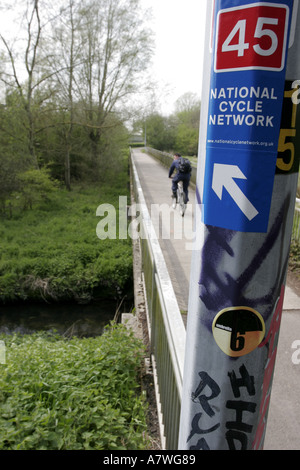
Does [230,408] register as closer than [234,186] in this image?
No

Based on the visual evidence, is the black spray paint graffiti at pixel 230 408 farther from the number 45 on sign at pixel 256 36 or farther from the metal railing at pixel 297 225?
the metal railing at pixel 297 225

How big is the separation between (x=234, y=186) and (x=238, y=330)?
493mm

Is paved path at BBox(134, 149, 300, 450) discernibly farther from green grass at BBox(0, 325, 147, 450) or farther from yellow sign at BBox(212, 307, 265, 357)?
yellow sign at BBox(212, 307, 265, 357)

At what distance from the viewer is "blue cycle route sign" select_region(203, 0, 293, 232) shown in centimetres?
105

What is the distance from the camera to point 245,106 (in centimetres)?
107

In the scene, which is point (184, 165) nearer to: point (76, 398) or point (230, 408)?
point (76, 398)

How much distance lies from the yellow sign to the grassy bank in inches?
435

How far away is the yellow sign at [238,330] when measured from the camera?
124cm

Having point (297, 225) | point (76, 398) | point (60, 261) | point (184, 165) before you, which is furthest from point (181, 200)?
point (76, 398)

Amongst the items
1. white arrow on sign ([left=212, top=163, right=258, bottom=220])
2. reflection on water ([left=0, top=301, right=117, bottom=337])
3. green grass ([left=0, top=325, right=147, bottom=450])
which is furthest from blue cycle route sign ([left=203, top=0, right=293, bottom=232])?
reflection on water ([left=0, top=301, right=117, bottom=337])

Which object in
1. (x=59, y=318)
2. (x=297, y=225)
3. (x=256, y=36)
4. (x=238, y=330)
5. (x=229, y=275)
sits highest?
(x=256, y=36)

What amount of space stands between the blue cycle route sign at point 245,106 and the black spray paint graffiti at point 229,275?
0.17 ft

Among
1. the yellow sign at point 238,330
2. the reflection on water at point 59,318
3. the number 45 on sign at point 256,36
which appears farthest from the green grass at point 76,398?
the reflection on water at point 59,318

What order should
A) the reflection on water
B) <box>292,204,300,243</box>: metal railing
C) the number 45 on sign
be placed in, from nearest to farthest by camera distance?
the number 45 on sign
<box>292,204,300,243</box>: metal railing
the reflection on water
